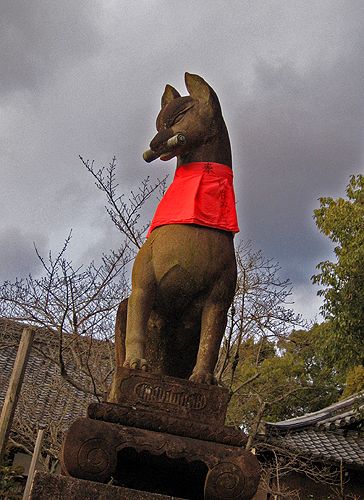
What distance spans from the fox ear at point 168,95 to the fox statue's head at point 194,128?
0.14 metres

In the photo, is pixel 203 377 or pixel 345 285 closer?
pixel 203 377

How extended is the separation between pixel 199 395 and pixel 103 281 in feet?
22.7

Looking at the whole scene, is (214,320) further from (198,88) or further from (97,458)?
(198,88)

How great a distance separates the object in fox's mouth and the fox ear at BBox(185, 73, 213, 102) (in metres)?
0.43

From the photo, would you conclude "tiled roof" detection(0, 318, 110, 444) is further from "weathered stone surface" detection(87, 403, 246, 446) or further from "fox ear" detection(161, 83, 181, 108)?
"weathered stone surface" detection(87, 403, 246, 446)

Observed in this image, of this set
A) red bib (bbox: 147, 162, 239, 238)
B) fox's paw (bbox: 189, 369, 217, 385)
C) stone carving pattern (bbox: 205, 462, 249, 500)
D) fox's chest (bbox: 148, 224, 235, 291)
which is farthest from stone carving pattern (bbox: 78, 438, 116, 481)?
red bib (bbox: 147, 162, 239, 238)

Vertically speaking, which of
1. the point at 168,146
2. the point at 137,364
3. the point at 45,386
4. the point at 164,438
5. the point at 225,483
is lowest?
the point at 225,483

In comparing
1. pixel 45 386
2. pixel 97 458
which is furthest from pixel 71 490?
pixel 45 386

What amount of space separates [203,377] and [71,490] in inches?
42.9

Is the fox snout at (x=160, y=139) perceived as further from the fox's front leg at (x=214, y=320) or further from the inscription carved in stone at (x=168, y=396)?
the inscription carved in stone at (x=168, y=396)

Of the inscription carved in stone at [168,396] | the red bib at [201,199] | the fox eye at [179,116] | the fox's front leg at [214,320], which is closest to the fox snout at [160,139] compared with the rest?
the fox eye at [179,116]

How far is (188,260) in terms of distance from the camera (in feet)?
12.7

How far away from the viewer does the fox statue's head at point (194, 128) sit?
14.3 feet

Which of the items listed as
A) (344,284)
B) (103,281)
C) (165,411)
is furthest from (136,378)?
(344,284)
